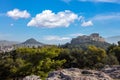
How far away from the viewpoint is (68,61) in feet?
209

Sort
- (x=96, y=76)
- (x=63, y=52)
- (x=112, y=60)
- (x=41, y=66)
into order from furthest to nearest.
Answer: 1. (x=63, y=52)
2. (x=112, y=60)
3. (x=41, y=66)
4. (x=96, y=76)

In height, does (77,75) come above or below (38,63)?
above

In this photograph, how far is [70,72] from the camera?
10852 millimetres

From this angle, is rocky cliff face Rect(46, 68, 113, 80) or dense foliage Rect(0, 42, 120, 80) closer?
rocky cliff face Rect(46, 68, 113, 80)

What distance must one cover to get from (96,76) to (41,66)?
41.3m

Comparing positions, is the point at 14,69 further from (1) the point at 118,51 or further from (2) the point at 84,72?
(2) the point at 84,72

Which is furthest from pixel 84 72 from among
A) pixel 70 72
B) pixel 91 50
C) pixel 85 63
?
pixel 91 50

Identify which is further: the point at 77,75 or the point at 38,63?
the point at 38,63

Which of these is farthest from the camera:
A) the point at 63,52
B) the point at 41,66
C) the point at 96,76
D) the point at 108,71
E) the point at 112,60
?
the point at 63,52

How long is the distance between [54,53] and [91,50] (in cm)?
1516

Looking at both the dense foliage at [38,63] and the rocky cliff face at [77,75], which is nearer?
the rocky cliff face at [77,75]

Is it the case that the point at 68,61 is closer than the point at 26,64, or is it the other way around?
the point at 26,64

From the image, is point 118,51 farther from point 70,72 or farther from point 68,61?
point 70,72

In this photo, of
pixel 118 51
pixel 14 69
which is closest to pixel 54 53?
pixel 14 69
